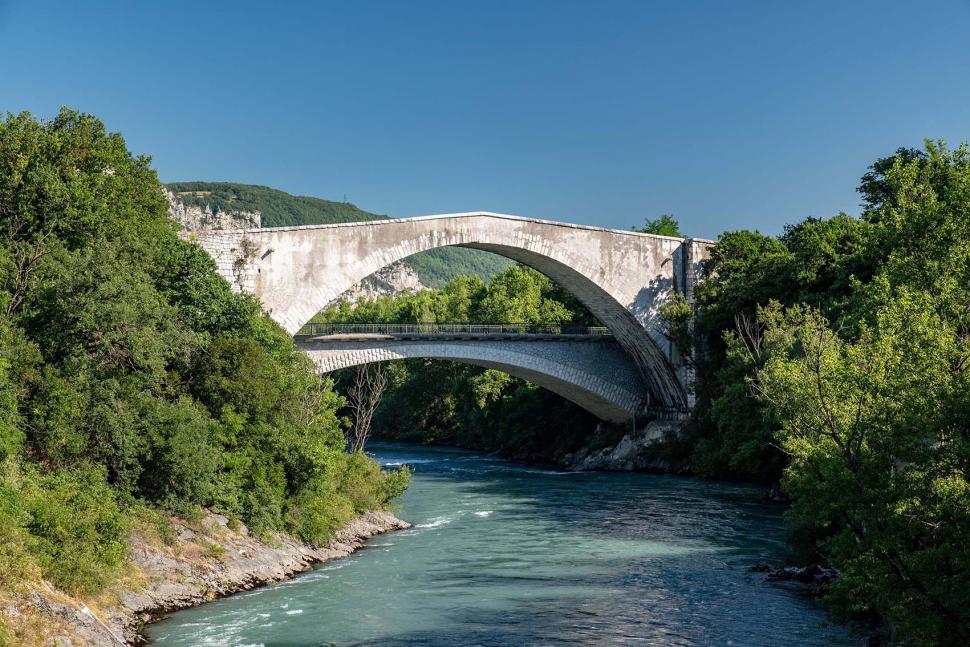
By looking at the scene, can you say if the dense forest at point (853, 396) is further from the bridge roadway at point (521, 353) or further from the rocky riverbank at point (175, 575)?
the rocky riverbank at point (175, 575)

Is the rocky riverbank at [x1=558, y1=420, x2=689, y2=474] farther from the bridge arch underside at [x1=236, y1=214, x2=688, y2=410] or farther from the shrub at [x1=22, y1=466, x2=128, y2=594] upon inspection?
the shrub at [x1=22, y1=466, x2=128, y2=594]

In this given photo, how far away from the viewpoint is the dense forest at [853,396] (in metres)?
11.7

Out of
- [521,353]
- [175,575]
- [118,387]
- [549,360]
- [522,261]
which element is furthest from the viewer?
[549,360]

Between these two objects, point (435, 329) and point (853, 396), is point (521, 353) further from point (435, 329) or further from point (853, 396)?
point (853, 396)

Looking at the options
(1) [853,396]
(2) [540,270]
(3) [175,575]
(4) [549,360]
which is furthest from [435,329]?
(1) [853,396]

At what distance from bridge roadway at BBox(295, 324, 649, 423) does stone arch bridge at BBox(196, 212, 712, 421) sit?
0.06 m

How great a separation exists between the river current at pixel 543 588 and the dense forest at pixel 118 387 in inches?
80.3

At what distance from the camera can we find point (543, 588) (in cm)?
2027

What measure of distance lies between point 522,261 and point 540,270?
1134 mm

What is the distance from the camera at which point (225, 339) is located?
78.4 ft

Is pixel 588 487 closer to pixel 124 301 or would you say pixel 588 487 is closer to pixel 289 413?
pixel 289 413

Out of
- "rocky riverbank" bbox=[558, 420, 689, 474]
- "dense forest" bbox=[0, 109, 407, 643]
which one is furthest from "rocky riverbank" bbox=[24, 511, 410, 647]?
"rocky riverbank" bbox=[558, 420, 689, 474]

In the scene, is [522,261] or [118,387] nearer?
[118,387]

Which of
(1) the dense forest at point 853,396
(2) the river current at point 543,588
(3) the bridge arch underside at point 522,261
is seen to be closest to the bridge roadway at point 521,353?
(3) the bridge arch underside at point 522,261
